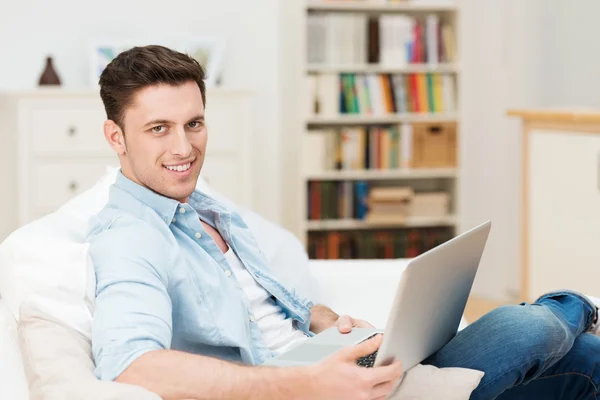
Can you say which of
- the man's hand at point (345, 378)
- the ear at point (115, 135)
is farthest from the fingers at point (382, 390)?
the ear at point (115, 135)

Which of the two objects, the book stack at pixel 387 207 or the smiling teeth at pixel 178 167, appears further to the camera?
the book stack at pixel 387 207

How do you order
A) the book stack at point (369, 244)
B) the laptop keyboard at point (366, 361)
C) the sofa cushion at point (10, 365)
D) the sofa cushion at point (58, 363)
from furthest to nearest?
the book stack at point (369, 244) → the sofa cushion at point (10, 365) → the laptop keyboard at point (366, 361) → the sofa cushion at point (58, 363)

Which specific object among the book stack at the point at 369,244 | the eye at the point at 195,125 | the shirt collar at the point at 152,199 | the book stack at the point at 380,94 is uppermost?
the book stack at the point at 380,94

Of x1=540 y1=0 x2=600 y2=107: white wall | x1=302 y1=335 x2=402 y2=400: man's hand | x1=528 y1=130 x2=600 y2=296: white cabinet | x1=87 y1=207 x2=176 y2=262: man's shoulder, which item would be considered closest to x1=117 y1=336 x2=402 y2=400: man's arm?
x1=302 y1=335 x2=402 y2=400: man's hand

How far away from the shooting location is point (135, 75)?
169 cm

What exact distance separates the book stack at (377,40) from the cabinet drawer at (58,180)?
1.15m

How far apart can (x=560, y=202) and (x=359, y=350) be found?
2453mm

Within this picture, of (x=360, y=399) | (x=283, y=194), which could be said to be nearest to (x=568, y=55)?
(x=283, y=194)

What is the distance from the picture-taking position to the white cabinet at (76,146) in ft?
13.7

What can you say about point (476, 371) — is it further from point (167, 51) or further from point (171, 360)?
point (167, 51)

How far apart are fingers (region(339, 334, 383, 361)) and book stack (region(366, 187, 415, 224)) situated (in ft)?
10.5

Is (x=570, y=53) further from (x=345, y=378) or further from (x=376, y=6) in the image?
(x=345, y=378)

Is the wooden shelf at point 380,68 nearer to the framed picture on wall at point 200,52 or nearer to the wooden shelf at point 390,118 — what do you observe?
the wooden shelf at point 390,118

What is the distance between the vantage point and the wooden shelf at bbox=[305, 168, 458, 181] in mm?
4602
